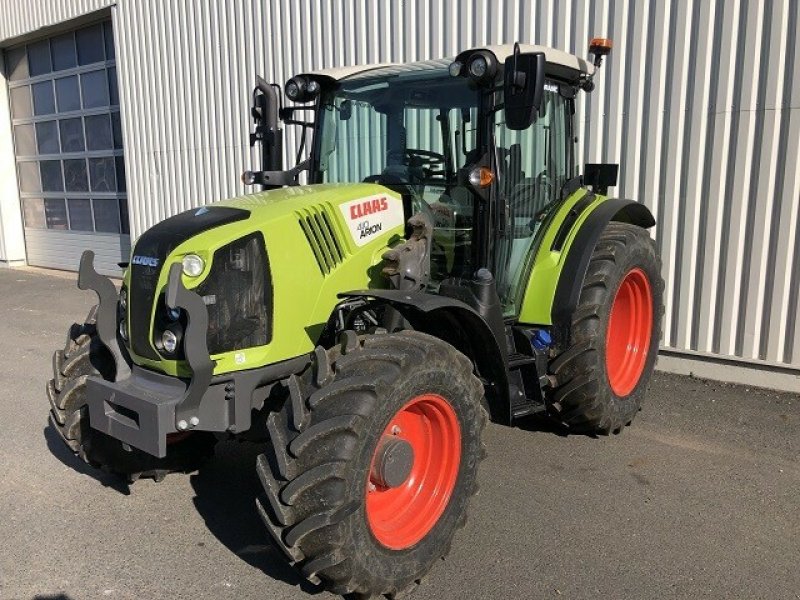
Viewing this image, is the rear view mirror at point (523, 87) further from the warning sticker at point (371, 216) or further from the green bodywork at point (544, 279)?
the green bodywork at point (544, 279)

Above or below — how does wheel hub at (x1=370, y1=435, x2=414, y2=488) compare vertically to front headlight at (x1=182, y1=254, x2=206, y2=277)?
below

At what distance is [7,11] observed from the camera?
40.8 feet

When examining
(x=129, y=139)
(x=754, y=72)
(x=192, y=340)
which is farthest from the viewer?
(x=129, y=139)

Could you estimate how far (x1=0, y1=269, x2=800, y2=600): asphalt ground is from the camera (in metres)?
3.00

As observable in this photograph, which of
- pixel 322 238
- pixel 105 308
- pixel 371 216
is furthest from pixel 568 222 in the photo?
pixel 105 308

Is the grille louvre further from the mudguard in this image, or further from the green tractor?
the mudguard

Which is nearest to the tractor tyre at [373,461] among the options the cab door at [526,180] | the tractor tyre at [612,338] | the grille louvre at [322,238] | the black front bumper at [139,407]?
the black front bumper at [139,407]

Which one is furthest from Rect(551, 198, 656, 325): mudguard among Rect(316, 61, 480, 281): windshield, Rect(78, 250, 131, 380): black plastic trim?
Rect(78, 250, 131, 380): black plastic trim

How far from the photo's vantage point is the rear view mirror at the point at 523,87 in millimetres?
3068

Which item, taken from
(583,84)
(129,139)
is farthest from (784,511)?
(129,139)

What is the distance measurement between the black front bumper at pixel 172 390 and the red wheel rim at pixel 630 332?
246 cm

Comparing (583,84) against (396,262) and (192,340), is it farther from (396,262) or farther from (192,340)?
(192,340)

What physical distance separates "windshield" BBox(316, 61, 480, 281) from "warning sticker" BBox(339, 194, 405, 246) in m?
0.14

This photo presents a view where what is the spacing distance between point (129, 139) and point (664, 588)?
9.94 meters
